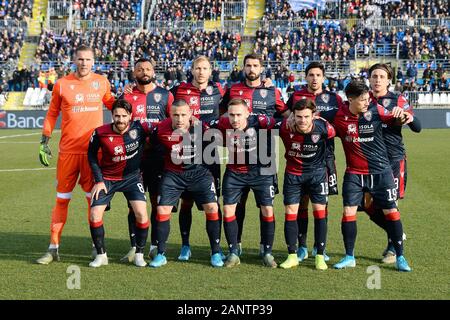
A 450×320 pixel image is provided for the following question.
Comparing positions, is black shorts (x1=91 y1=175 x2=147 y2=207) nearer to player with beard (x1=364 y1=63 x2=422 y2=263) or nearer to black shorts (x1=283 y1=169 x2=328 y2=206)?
black shorts (x1=283 y1=169 x2=328 y2=206)

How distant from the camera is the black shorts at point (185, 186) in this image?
7699mm

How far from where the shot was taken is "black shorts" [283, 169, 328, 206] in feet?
24.9

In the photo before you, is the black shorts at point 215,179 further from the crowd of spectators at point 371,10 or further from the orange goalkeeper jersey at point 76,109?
the crowd of spectators at point 371,10

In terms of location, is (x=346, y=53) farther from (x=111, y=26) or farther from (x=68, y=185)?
(x=68, y=185)

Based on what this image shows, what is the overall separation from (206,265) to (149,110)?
193 cm

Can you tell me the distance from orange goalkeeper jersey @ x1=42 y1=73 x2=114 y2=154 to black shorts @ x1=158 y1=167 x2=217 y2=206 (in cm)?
107

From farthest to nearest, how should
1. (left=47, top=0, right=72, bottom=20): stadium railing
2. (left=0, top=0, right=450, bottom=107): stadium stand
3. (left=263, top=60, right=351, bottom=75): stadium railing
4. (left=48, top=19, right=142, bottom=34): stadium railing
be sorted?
(left=47, top=0, right=72, bottom=20): stadium railing
(left=48, top=19, right=142, bottom=34): stadium railing
(left=263, top=60, right=351, bottom=75): stadium railing
(left=0, top=0, right=450, bottom=107): stadium stand

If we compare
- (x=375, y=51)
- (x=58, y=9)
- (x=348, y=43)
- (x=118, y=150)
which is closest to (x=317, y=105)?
(x=118, y=150)

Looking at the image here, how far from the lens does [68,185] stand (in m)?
8.04

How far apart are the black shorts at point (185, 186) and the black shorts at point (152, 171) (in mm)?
348

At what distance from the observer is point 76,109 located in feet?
26.4

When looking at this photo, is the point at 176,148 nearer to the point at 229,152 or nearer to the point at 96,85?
the point at 229,152

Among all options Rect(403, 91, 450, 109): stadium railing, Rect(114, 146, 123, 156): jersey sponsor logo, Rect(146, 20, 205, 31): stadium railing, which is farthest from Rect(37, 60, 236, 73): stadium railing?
Rect(114, 146, 123, 156): jersey sponsor logo
